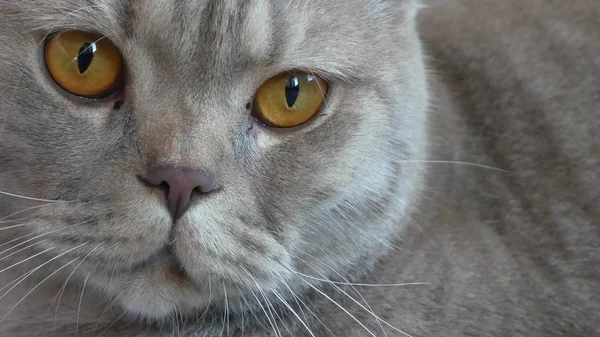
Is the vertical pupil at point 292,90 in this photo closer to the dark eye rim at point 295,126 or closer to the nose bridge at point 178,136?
the dark eye rim at point 295,126

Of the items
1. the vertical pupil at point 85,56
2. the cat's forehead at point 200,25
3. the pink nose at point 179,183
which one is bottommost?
the pink nose at point 179,183

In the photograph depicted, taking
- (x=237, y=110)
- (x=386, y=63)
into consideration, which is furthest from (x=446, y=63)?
(x=237, y=110)

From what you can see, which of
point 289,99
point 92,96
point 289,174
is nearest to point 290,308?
point 289,174

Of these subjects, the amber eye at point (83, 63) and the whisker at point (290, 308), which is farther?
the whisker at point (290, 308)

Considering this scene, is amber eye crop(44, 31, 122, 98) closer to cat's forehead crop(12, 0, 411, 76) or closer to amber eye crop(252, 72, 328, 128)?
cat's forehead crop(12, 0, 411, 76)

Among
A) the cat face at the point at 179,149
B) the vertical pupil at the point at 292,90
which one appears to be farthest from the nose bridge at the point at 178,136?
the vertical pupil at the point at 292,90
